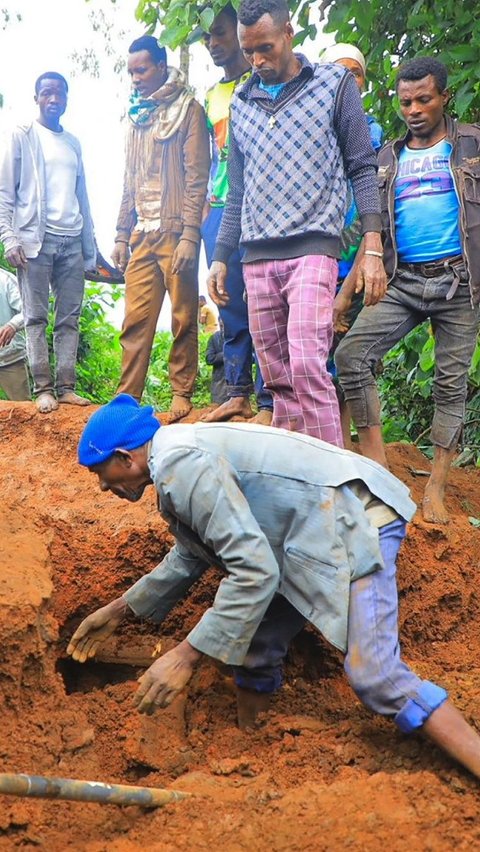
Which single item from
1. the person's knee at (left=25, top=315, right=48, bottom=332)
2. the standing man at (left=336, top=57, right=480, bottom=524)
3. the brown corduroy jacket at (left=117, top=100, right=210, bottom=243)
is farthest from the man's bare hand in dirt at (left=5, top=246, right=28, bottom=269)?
the standing man at (left=336, top=57, right=480, bottom=524)

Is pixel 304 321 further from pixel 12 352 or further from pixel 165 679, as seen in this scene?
pixel 12 352

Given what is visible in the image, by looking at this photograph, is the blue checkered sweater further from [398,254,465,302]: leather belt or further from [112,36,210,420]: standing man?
[112,36,210,420]: standing man

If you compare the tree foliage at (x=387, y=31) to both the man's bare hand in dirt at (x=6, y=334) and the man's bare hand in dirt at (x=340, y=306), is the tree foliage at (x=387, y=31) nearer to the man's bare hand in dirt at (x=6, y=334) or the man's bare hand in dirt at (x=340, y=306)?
the man's bare hand in dirt at (x=340, y=306)

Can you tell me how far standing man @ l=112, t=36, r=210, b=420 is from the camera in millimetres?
5320

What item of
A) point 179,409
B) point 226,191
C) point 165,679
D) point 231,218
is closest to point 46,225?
point 226,191

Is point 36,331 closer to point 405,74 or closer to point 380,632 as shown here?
point 405,74

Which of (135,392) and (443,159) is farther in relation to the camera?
(135,392)

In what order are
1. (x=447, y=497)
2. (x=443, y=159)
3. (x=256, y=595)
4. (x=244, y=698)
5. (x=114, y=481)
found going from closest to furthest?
(x=256, y=595) < (x=114, y=481) < (x=244, y=698) < (x=443, y=159) < (x=447, y=497)

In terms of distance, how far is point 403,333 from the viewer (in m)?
4.32

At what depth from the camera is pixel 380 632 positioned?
278 centimetres

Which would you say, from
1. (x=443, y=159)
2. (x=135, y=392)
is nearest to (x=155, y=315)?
(x=135, y=392)

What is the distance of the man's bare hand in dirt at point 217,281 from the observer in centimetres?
440

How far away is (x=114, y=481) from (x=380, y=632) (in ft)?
3.22

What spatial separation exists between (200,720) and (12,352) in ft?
13.4
